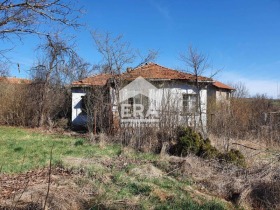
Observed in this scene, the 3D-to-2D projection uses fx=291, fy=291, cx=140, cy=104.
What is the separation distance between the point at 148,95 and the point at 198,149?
9194 mm

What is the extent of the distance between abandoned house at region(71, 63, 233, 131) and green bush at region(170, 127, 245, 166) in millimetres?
1593

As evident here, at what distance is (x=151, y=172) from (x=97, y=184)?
163 centimetres

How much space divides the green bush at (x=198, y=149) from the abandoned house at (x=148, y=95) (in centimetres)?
159

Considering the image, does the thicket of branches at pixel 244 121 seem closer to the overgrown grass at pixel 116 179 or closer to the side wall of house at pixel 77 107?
the overgrown grass at pixel 116 179

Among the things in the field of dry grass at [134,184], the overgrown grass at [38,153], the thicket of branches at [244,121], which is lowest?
the field of dry grass at [134,184]

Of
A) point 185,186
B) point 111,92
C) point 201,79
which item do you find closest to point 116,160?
point 185,186

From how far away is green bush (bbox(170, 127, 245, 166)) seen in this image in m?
8.32

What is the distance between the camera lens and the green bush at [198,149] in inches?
328

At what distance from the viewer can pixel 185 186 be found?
19.8ft

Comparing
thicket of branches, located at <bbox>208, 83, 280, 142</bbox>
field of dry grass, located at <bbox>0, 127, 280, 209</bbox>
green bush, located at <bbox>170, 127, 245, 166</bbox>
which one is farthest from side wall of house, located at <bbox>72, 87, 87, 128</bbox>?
field of dry grass, located at <bbox>0, 127, 280, 209</bbox>

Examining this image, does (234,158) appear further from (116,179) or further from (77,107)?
(77,107)

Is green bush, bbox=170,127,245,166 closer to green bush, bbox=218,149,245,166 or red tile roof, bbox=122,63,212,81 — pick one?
green bush, bbox=218,149,245,166

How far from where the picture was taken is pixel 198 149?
9336 millimetres

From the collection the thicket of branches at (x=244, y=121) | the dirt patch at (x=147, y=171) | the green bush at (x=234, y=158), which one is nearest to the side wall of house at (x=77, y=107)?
the thicket of branches at (x=244, y=121)
